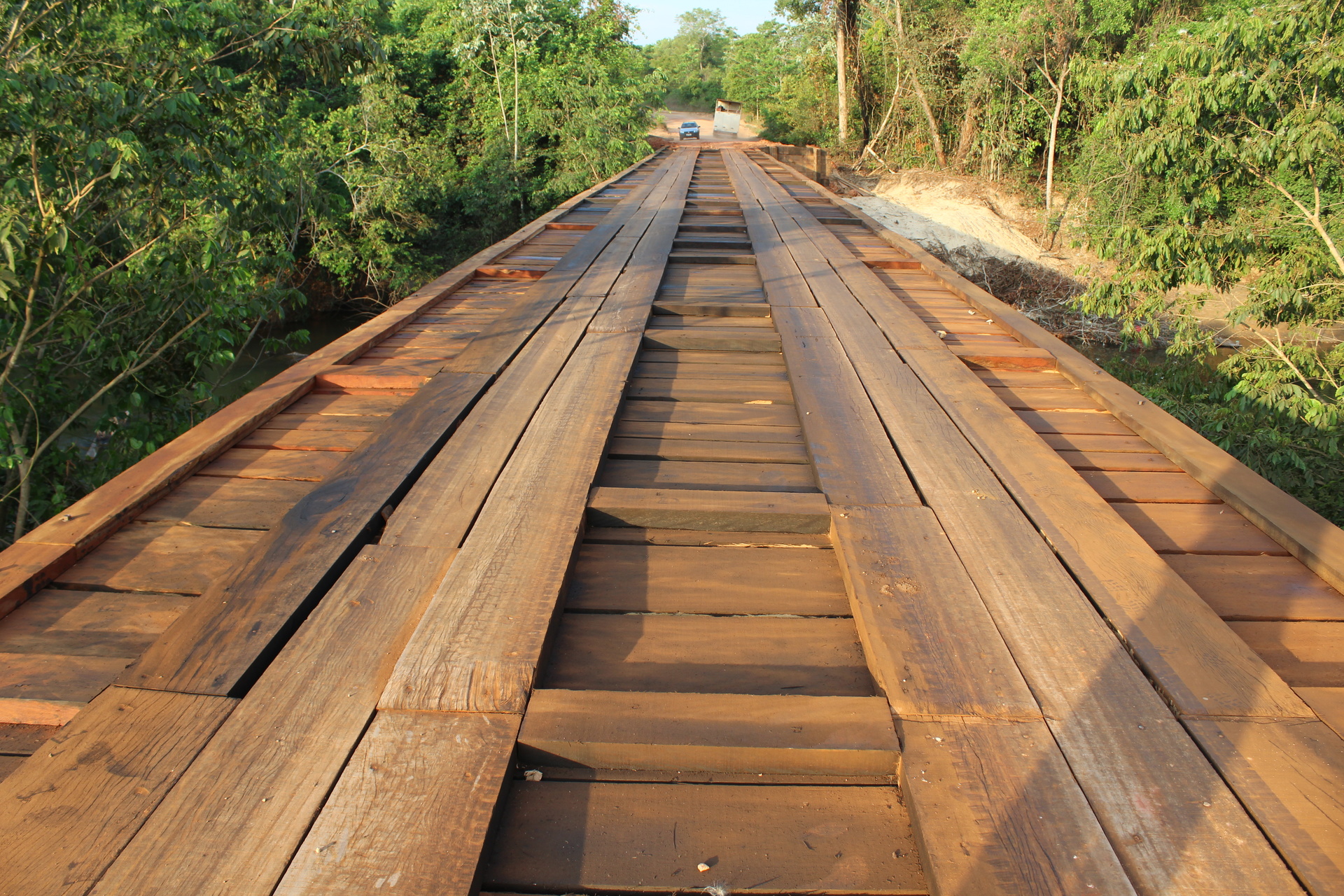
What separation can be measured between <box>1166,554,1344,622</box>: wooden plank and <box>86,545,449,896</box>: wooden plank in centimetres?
158

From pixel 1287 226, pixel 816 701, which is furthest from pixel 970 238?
pixel 816 701

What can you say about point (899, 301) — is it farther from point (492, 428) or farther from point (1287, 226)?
point (1287, 226)

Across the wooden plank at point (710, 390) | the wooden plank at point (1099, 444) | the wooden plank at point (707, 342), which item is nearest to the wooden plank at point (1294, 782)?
the wooden plank at point (1099, 444)

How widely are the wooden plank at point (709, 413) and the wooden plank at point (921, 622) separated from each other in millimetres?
750

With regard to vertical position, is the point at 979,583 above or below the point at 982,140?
below

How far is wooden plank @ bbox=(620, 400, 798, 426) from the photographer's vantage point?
2.42 m

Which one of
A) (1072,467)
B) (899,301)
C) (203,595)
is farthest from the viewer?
(899,301)

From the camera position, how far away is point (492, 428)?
6.88ft

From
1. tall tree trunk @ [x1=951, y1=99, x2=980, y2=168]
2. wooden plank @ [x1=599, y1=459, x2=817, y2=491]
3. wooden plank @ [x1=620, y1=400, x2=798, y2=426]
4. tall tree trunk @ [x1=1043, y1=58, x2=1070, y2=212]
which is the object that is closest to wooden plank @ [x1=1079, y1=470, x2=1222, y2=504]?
wooden plank @ [x1=599, y1=459, x2=817, y2=491]

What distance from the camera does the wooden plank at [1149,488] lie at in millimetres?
1899

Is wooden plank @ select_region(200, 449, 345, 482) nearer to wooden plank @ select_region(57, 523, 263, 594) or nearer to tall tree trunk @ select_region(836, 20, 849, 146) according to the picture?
wooden plank @ select_region(57, 523, 263, 594)

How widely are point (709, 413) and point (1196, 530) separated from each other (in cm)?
137

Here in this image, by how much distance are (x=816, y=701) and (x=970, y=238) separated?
1603 centimetres

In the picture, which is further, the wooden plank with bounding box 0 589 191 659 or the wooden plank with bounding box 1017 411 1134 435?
the wooden plank with bounding box 1017 411 1134 435
